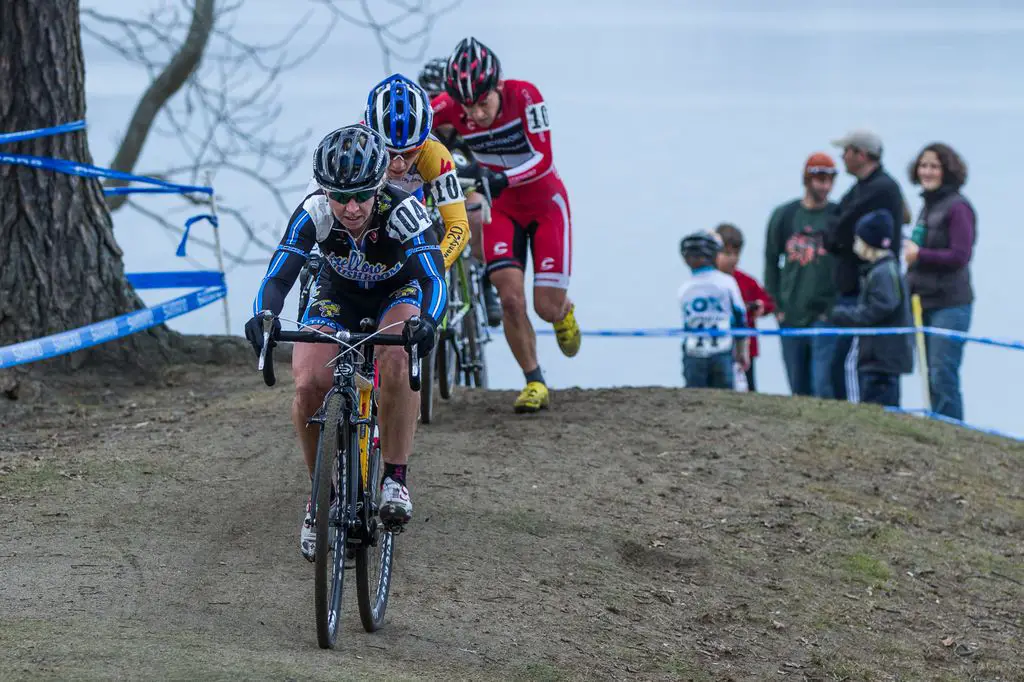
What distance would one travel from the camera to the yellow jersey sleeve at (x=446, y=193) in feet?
24.7

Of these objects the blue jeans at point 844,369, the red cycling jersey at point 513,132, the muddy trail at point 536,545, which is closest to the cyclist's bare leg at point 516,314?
the muddy trail at point 536,545

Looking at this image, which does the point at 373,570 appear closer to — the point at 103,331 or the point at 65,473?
the point at 65,473

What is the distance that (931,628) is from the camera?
23.5ft

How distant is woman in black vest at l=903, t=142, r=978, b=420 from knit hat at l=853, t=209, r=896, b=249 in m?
0.43

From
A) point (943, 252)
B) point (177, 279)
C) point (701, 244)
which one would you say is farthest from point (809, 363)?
point (177, 279)

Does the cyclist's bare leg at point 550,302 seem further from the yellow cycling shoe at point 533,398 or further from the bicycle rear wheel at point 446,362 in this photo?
the bicycle rear wheel at point 446,362

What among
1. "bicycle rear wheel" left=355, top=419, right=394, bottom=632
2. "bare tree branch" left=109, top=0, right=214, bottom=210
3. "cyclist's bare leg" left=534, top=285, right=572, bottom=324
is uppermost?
"bare tree branch" left=109, top=0, right=214, bottom=210

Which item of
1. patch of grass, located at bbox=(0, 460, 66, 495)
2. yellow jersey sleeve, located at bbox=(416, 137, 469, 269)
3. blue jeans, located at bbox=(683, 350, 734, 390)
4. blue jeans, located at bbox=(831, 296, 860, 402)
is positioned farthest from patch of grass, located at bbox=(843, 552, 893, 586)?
patch of grass, located at bbox=(0, 460, 66, 495)

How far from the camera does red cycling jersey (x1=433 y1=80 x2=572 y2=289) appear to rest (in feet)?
30.5

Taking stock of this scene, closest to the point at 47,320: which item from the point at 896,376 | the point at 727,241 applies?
the point at 727,241

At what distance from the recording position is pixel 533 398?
9.71m

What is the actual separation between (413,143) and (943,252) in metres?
5.49

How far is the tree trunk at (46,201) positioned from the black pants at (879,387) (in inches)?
228

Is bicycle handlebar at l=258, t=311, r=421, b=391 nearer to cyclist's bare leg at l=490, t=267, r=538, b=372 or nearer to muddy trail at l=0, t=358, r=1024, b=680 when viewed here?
muddy trail at l=0, t=358, r=1024, b=680
